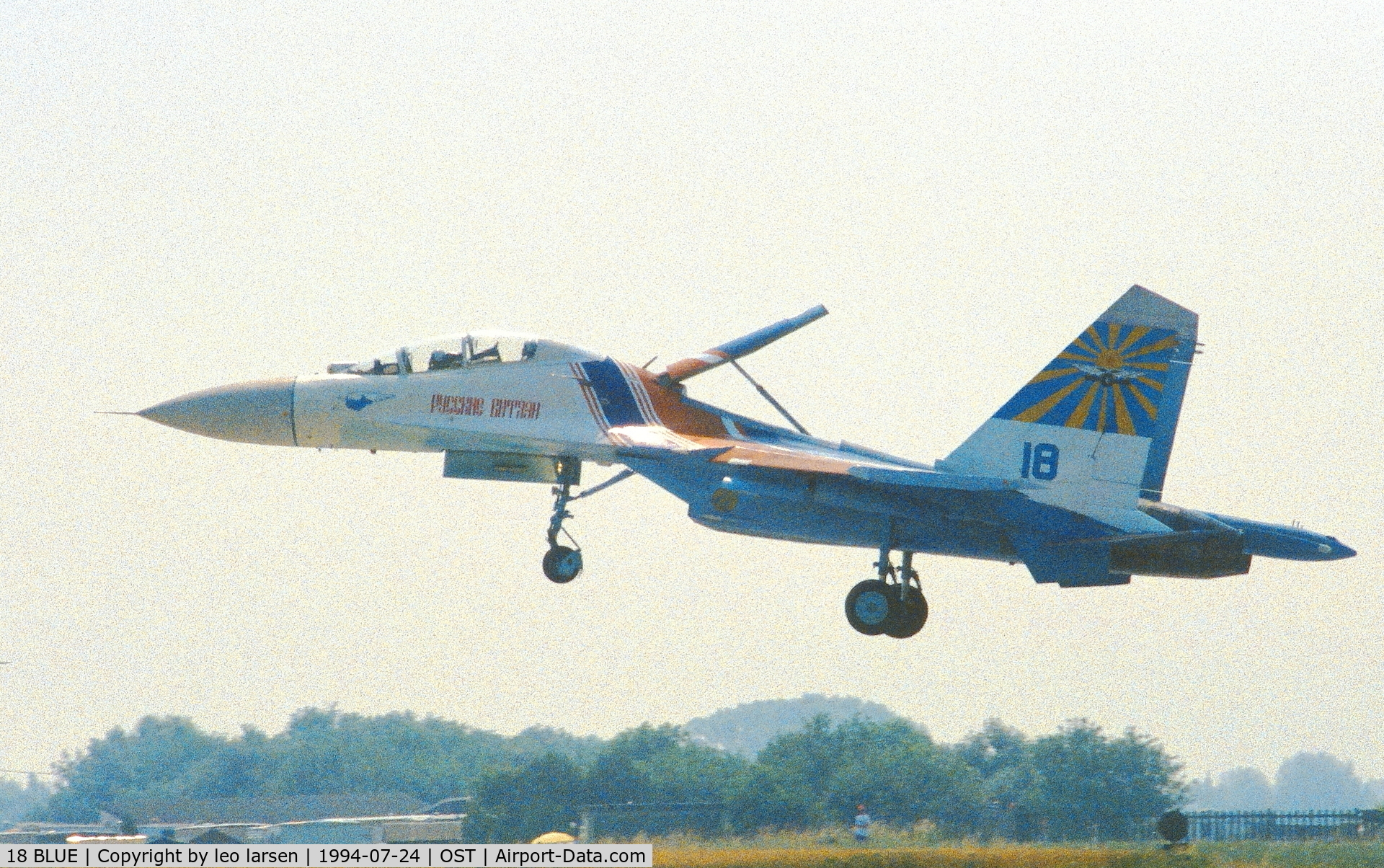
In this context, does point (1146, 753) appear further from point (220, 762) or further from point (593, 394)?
point (220, 762)

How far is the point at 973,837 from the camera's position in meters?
23.7

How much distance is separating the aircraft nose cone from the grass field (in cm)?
841

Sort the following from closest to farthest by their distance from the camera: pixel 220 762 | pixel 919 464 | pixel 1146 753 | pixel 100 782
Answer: pixel 919 464, pixel 1146 753, pixel 220 762, pixel 100 782

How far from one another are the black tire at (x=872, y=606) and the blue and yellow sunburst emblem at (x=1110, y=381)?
2.96m

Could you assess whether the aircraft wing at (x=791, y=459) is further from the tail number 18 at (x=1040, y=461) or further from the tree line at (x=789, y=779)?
the tree line at (x=789, y=779)

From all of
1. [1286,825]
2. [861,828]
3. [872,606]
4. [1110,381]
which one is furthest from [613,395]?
[1286,825]

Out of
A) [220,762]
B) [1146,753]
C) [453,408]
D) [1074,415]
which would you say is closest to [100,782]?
[220,762]

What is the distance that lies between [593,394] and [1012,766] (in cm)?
989

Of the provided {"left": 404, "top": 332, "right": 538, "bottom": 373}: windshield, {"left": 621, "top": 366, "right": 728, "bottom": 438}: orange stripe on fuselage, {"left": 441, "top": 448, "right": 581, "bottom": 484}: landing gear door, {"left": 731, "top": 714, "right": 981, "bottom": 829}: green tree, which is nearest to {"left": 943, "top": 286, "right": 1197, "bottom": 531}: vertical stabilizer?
{"left": 621, "top": 366, "right": 728, "bottom": 438}: orange stripe on fuselage

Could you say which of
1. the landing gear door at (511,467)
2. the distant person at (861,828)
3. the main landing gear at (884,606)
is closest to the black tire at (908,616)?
the main landing gear at (884,606)

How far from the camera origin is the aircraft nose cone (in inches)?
1034

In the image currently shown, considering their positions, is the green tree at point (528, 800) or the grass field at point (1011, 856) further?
the green tree at point (528, 800)

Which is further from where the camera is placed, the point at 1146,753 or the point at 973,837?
the point at 1146,753

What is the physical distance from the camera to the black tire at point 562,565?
26.4 m
